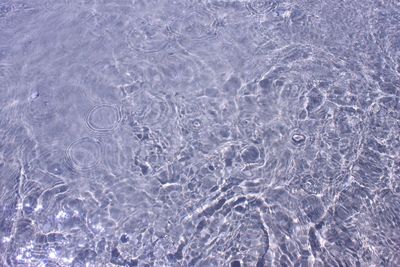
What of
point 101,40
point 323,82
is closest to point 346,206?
point 323,82

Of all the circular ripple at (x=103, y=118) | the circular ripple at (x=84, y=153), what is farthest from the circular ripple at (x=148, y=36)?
the circular ripple at (x=84, y=153)

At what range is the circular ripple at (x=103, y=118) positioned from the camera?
5.33 metres

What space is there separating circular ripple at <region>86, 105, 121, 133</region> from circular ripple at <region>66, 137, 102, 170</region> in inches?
8.5

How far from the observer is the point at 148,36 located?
6289mm

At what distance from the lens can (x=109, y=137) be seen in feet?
17.2

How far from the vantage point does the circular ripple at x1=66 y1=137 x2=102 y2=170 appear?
504 centimetres

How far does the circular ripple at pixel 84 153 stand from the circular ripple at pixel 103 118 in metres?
0.22

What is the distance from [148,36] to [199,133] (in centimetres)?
213

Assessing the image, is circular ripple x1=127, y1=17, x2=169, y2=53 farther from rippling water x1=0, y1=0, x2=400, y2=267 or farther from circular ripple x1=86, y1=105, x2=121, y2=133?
circular ripple x1=86, y1=105, x2=121, y2=133

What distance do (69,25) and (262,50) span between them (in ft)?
11.1

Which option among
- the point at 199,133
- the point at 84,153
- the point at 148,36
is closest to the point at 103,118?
the point at 84,153

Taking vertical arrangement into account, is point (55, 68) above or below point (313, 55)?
above

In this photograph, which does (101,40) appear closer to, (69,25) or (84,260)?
(69,25)

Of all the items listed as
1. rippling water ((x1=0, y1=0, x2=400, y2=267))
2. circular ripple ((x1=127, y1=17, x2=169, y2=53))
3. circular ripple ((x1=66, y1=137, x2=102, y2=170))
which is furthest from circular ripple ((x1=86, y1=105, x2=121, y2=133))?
circular ripple ((x1=127, y1=17, x2=169, y2=53))
